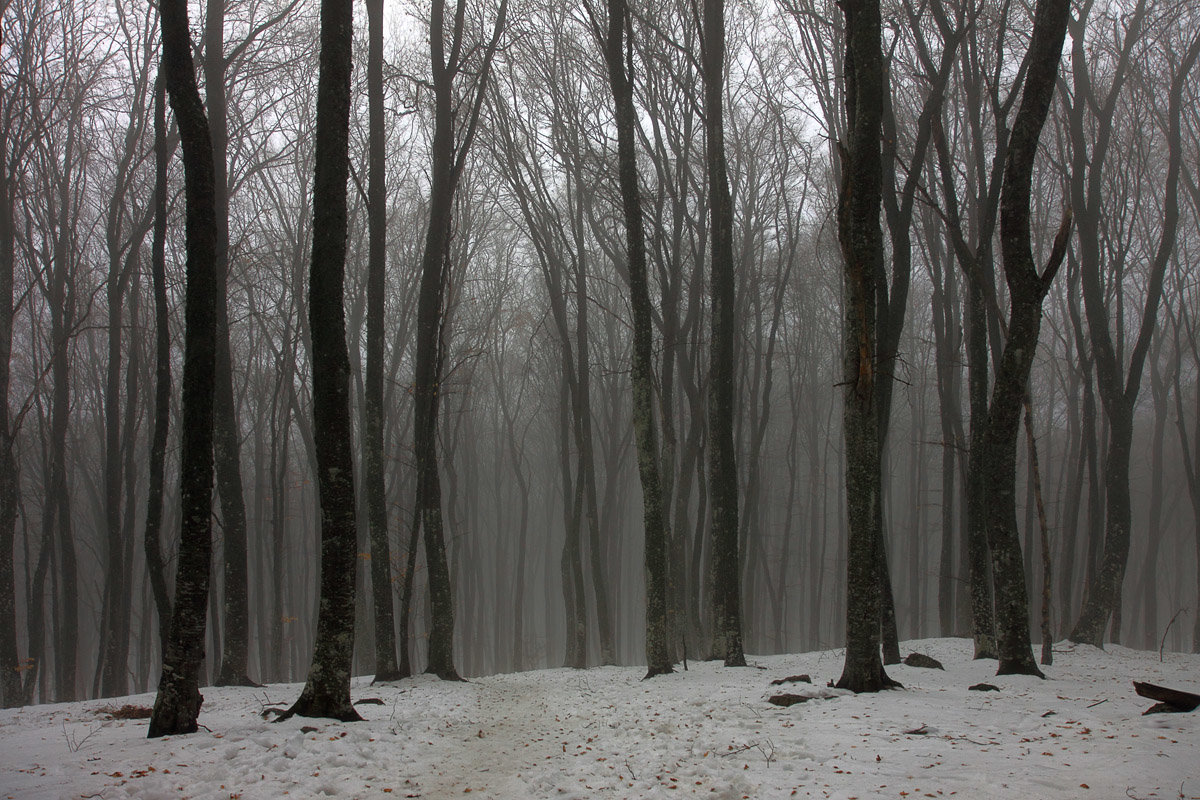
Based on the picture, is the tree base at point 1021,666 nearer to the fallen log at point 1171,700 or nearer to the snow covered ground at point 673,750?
the snow covered ground at point 673,750

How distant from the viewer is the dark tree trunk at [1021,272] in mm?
7594

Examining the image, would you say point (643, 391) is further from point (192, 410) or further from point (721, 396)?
point (192, 410)

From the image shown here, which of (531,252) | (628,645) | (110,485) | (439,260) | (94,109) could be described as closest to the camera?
(439,260)

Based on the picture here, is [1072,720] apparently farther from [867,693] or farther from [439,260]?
[439,260]

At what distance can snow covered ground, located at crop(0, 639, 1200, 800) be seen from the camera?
4.08 m

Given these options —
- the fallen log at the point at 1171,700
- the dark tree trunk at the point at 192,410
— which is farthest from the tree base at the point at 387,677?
the fallen log at the point at 1171,700

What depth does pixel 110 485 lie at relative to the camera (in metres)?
14.2

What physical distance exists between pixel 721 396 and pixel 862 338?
3.79 metres

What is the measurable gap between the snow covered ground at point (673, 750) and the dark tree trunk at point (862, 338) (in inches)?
28.5

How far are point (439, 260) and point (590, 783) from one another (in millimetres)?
8251

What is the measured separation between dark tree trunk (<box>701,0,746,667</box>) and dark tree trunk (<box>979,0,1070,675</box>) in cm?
361

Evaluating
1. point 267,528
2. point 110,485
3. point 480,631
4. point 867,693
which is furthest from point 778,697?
point 267,528

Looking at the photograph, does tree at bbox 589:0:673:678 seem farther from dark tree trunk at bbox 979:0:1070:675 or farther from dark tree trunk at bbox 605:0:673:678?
dark tree trunk at bbox 979:0:1070:675

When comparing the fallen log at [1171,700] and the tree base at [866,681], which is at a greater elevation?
the fallen log at [1171,700]
